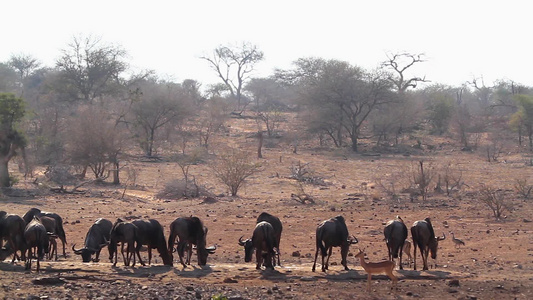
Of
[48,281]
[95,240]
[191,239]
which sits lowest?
[48,281]

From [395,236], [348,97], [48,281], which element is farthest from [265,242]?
[348,97]

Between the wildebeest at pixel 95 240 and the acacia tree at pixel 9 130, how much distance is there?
14074mm

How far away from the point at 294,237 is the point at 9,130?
15.2 metres

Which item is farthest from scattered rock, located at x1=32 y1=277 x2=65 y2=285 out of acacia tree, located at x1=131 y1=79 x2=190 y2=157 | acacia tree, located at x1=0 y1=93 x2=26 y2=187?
acacia tree, located at x1=131 y1=79 x2=190 y2=157

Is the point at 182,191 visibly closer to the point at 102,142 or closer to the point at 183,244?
the point at 102,142

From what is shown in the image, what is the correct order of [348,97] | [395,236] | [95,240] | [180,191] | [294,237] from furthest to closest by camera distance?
[348,97]
[180,191]
[294,237]
[95,240]
[395,236]

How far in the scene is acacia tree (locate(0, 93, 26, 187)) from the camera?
29375 millimetres

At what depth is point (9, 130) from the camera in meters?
29.6

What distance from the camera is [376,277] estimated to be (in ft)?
45.5

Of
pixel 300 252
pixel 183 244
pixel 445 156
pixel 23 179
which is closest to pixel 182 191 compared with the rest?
pixel 23 179

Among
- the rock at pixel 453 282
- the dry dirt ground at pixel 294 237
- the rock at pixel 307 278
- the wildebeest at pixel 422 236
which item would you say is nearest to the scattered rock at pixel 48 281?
the dry dirt ground at pixel 294 237

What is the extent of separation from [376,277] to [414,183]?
1694 cm

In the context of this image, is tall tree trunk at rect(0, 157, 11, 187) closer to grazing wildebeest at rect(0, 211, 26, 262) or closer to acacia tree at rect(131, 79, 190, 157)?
grazing wildebeest at rect(0, 211, 26, 262)

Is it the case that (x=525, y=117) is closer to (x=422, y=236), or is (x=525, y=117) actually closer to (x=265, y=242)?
(x=422, y=236)
